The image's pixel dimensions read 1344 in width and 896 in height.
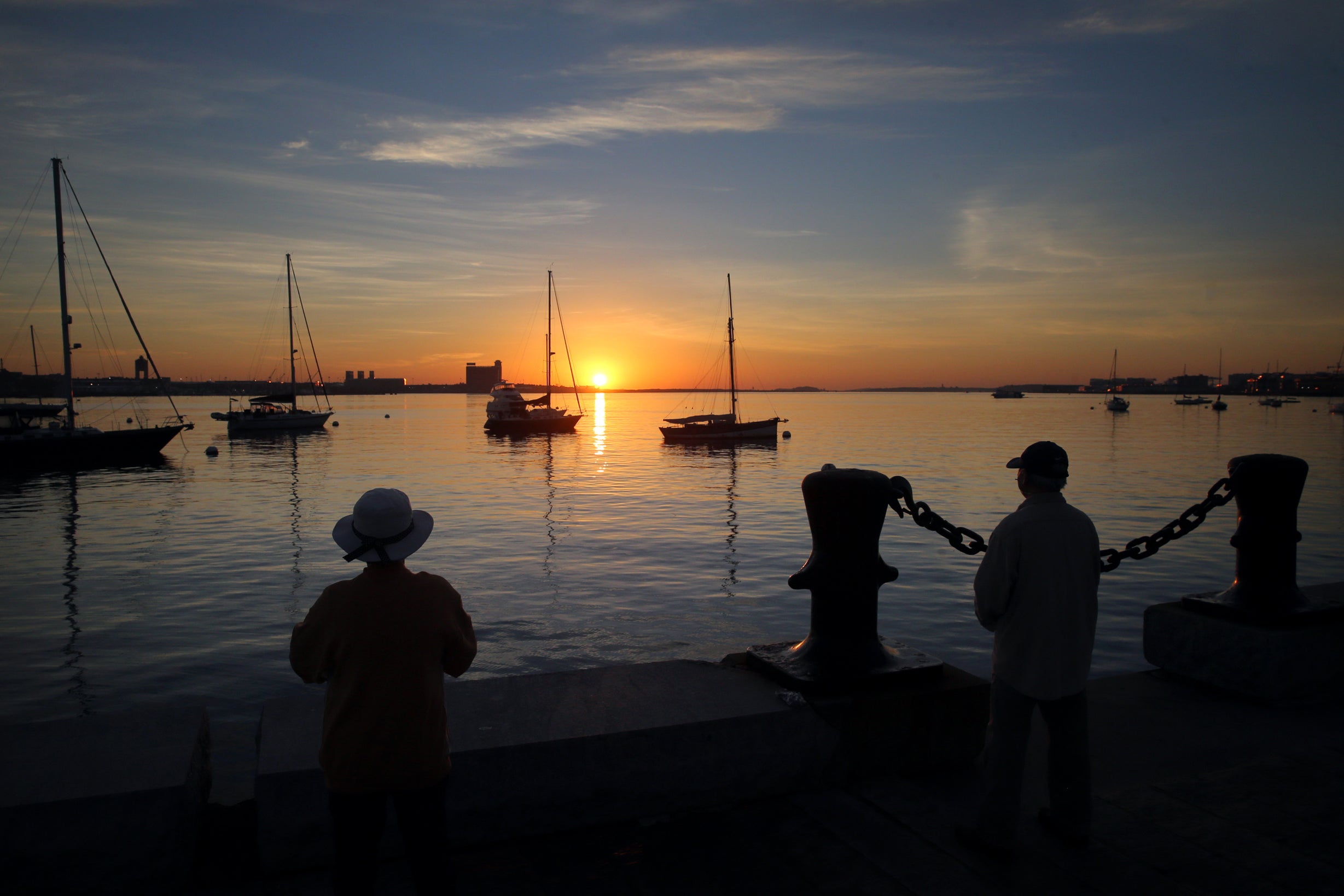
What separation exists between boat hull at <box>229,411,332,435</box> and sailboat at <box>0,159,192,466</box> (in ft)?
89.3

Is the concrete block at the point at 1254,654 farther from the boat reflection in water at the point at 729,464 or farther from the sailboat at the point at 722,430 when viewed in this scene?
the sailboat at the point at 722,430

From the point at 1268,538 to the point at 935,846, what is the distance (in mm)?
3143

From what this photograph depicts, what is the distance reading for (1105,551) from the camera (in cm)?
496

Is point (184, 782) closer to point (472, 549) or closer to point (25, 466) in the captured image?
point (472, 549)

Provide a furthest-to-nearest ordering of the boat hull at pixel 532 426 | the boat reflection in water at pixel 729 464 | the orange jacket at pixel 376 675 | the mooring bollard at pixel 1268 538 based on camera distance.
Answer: the boat hull at pixel 532 426 < the boat reflection in water at pixel 729 464 < the mooring bollard at pixel 1268 538 < the orange jacket at pixel 376 675

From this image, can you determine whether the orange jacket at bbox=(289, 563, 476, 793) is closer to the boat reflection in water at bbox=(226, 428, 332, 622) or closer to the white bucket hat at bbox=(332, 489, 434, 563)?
the white bucket hat at bbox=(332, 489, 434, 563)

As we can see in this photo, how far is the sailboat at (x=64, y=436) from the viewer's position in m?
39.9

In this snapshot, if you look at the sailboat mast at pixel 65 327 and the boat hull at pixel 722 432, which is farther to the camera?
the boat hull at pixel 722 432

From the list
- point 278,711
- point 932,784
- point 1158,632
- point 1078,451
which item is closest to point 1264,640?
point 1158,632

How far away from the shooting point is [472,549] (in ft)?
66.3

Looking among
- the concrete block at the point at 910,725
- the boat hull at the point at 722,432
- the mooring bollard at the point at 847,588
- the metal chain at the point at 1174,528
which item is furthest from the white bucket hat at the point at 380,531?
the boat hull at the point at 722,432

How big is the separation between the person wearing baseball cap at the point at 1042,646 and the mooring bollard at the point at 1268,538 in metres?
2.34

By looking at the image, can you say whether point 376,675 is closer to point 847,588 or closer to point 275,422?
point 847,588

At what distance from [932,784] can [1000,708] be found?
702mm
